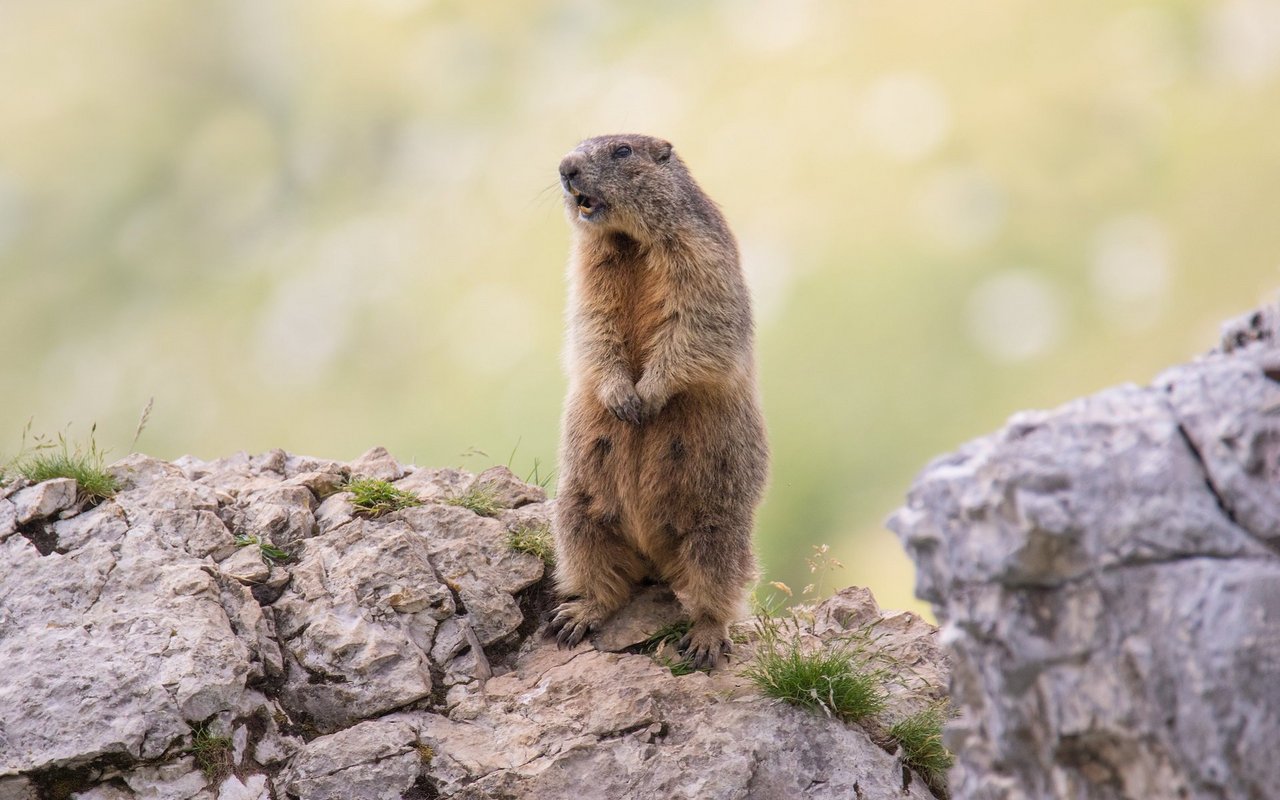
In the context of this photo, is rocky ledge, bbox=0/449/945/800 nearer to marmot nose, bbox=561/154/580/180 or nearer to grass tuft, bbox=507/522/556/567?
grass tuft, bbox=507/522/556/567

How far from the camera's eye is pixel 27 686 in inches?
212

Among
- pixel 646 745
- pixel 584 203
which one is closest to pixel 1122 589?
pixel 646 745

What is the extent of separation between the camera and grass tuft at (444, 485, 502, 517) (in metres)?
7.06

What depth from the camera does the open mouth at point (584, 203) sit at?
6879 mm

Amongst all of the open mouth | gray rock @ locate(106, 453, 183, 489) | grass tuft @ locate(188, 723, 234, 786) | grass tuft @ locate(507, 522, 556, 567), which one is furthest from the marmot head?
grass tuft @ locate(188, 723, 234, 786)

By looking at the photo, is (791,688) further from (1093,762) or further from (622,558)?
(1093,762)

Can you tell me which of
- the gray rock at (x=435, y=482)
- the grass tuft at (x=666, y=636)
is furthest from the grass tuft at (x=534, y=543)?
the grass tuft at (x=666, y=636)

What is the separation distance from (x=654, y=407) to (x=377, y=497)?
1.78 meters

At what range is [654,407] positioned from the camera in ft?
21.4

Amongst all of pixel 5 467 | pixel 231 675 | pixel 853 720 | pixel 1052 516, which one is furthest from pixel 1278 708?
pixel 5 467

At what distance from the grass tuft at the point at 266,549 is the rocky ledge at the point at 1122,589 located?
164 inches

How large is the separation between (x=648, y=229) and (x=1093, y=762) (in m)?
4.35

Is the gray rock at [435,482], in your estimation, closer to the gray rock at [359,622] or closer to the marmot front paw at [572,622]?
the gray rock at [359,622]

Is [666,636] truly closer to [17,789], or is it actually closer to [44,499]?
[17,789]
